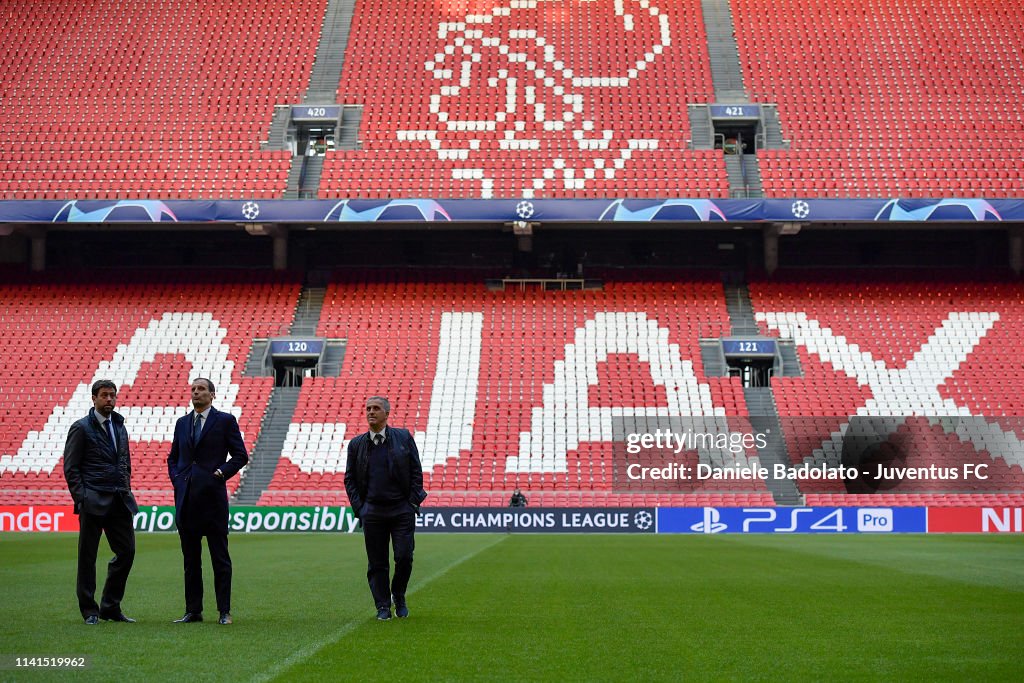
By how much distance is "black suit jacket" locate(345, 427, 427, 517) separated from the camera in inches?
382

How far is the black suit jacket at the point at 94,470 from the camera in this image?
31.2 ft

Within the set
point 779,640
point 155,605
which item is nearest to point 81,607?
point 155,605

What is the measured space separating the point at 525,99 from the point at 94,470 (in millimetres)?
34622

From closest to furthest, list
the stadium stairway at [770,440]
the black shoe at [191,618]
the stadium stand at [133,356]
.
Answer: the black shoe at [191,618], the stadium stairway at [770,440], the stadium stand at [133,356]

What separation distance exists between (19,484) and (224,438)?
2594 centimetres

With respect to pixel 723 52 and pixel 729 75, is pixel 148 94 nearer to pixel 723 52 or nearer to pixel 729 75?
pixel 729 75

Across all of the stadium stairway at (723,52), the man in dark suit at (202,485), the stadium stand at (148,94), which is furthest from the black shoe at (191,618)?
the stadium stairway at (723,52)

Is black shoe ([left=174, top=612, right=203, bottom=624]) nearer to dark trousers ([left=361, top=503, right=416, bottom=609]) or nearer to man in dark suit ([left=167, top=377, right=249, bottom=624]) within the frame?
man in dark suit ([left=167, top=377, right=249, bottom=624])

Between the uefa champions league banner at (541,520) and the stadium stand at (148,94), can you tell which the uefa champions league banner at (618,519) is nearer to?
the uefa champions league banner at (541,520)

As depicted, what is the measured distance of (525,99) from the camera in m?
42.5

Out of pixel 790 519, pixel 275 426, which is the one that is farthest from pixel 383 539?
pixel 275 426

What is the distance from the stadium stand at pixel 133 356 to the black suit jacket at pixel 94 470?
Result: 22.3m

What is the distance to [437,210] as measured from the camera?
3784 centimetres

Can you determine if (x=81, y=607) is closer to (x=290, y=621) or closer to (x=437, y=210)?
(x=290, y=621)
